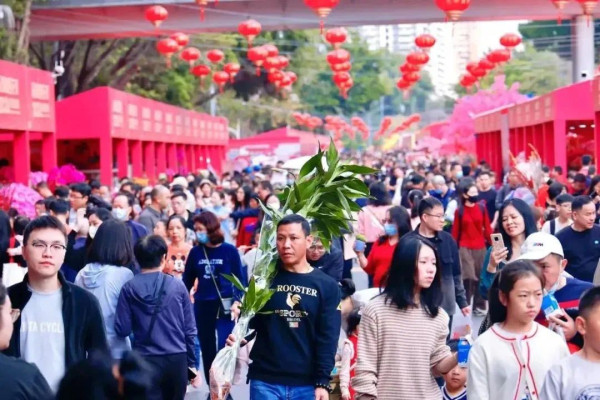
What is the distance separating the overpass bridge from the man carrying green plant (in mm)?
26761

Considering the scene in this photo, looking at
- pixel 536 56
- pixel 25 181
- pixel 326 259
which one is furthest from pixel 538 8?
pixel 536 56

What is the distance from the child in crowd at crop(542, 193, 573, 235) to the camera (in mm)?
11266

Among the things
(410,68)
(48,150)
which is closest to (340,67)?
(410,68)

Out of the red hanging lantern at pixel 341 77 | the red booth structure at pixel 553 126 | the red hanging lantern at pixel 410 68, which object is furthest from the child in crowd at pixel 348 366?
the red hanging lantern at pixel 341 77

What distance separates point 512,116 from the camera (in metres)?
33.3

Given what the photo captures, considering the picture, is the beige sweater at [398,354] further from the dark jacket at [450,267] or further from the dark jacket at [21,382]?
the dark jacket at [450,267]

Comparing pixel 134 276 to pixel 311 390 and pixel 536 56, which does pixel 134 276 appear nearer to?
pixel 311 390

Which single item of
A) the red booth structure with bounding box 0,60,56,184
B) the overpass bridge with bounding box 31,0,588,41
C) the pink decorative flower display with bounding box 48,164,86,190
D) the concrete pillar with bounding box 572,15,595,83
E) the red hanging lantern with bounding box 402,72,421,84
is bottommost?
the pink decorative flower display with bounding box 48,164,86,190

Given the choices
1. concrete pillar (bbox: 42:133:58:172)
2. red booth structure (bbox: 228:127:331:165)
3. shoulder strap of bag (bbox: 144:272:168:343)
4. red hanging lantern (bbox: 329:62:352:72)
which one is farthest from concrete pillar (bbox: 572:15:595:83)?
shoulder strap of bag (bbox: 144:272:168:343)

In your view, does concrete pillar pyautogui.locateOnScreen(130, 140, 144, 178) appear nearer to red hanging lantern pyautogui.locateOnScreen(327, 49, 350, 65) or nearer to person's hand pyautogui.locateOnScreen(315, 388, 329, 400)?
red hanging lantern pyautogui.locateOnScreen(327, 49, 350, 65)

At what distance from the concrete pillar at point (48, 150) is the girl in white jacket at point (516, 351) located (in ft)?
63.4

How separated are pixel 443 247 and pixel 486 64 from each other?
25048 millimetres

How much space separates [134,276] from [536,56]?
87.0 meters

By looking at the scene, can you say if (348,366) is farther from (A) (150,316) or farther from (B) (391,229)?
(B) (391,229)
